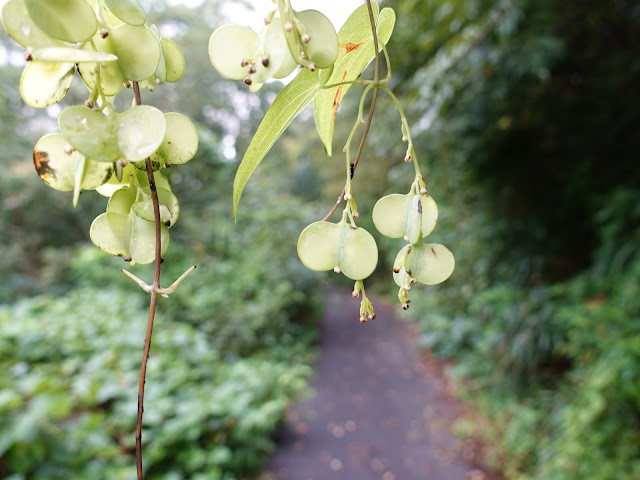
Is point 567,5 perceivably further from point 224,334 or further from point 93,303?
point 93,303

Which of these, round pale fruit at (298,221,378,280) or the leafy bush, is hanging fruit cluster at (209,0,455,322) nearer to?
round pale fruit at (298,221,378,280)

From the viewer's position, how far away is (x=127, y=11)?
0.65 feet

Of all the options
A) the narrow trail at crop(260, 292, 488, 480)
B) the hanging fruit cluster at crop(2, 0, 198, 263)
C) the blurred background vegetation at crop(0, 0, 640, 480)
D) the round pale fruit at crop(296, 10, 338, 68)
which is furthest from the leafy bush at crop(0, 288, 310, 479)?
the round pale fruit at crop(296, 10, 338, 68)

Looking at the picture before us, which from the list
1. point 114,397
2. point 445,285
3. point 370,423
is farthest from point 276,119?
point 445,285

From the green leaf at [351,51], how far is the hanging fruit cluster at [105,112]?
0.36 ft

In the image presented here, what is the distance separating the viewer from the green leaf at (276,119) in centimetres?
26

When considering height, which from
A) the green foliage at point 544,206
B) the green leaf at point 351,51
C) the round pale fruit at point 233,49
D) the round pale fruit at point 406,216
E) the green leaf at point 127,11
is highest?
the green foliage at point 544,206

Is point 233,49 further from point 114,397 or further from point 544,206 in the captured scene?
point 544,206

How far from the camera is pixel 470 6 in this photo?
2.08m

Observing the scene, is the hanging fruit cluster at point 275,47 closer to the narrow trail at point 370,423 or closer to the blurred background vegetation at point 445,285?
the blurred background vegetation at point 445,285

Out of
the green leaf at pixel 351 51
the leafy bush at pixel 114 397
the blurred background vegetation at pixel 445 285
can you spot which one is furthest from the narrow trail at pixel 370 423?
the green leaf at pixel 351 51

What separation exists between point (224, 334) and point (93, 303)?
86 centimetres

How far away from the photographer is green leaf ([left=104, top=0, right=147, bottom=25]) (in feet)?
0.63

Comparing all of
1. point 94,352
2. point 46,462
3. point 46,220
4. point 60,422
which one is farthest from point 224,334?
point 46,220
